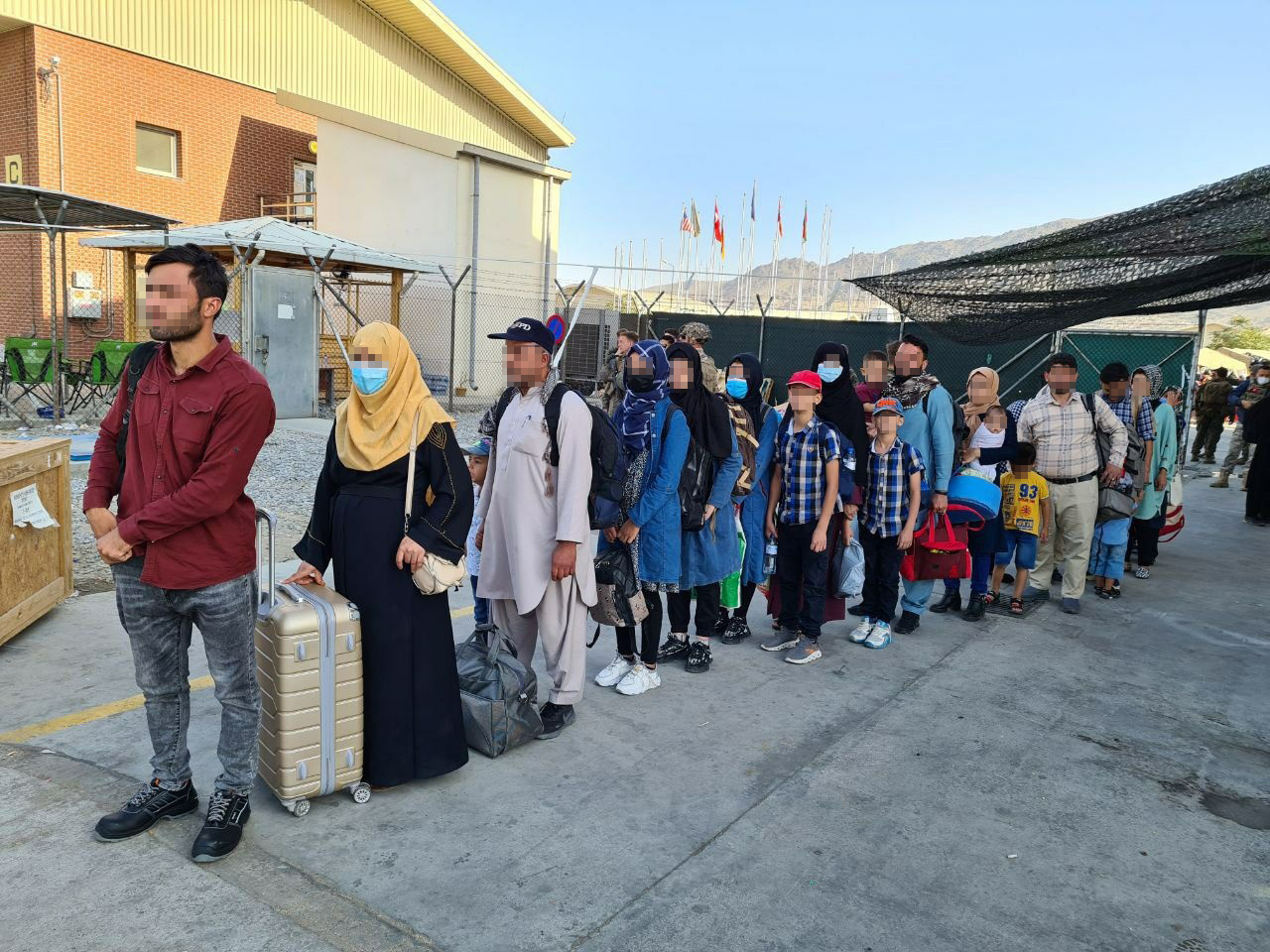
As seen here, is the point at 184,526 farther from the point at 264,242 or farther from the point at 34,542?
the point at 264,242

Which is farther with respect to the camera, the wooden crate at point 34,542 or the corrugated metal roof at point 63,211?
the corrugated metal roof at point 63,211

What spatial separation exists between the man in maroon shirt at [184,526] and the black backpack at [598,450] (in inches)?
46.9

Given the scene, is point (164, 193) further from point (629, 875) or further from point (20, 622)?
point (629, 875)

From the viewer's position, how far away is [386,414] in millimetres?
3125

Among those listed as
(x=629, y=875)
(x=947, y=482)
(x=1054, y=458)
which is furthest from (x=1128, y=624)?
(x=629, y=875)

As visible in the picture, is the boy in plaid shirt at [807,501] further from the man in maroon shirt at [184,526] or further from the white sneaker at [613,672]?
the man in maroon shirt at [184,526]

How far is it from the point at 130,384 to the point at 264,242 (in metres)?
11.7

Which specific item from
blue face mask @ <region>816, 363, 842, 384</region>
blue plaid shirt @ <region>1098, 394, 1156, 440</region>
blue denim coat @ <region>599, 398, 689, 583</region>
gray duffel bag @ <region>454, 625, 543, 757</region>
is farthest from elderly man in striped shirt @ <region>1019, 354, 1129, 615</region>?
gray duffel bag @ <region>454, 625, 543, 757</region>

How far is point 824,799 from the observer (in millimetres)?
3467

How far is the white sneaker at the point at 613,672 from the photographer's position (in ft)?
15.0

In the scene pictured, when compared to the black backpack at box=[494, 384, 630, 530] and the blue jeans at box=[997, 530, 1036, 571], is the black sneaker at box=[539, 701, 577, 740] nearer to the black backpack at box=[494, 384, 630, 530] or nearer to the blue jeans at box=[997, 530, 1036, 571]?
the black backpack at box=[494, 384, 630, 530]

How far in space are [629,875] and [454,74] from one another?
2624cm

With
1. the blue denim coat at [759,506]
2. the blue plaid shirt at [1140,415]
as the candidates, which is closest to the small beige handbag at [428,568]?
the blue denim coat at [759,506]

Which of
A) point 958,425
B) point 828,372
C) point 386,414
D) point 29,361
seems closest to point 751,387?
point 828,372
